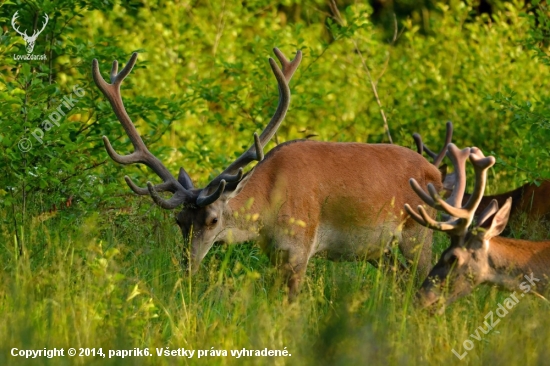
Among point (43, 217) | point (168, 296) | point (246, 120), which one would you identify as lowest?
point (168, 296)

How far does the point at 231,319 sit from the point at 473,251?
1439mm

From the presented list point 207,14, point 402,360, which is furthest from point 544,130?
point 207,14

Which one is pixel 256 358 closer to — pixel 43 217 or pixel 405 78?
pixel 43 217

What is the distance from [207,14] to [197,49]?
160 cm

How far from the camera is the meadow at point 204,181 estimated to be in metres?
4.88

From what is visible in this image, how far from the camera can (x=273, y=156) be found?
686 centimetres

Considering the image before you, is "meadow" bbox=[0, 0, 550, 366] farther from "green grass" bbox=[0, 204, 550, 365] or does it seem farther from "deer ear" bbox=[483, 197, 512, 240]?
"deer ear" bbox=[483, 197, 512, 240]

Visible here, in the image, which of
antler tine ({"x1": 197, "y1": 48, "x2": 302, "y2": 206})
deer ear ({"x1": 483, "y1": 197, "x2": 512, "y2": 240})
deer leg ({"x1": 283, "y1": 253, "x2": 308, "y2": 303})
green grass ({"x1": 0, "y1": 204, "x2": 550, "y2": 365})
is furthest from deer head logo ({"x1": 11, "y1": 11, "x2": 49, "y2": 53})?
deer ear ({"x1": 483, "y1": 197, "x2": 512, "y2": 240})

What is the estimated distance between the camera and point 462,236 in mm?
5895

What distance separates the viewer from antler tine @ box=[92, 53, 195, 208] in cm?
650

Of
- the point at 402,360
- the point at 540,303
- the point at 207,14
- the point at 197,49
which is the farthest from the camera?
the point at 207,14

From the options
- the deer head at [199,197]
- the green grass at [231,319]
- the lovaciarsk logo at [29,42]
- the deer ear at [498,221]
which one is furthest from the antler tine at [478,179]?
the lovaciarsk logo at [29,42]

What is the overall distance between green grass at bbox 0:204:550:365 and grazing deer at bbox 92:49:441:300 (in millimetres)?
256

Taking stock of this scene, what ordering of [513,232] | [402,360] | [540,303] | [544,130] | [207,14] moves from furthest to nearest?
1. [207,14]
2. [513,232]
3. [544,130]
4. [540,303]
5. [402,360]
